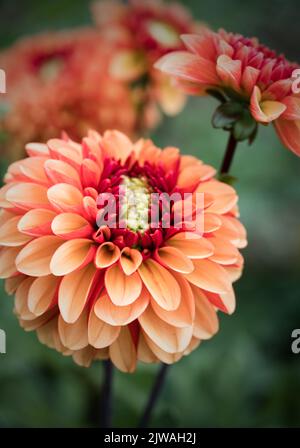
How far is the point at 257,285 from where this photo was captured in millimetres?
1471

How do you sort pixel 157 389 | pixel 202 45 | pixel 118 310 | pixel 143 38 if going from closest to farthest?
pixel 118 310 < pixel 202 45 < pixel 157 389 < pixel 143 38

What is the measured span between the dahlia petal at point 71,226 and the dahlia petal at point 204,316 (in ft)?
0.48

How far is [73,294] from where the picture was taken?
64 centimetres

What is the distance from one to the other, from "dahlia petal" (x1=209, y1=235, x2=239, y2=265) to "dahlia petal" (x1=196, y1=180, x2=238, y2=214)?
37 mm

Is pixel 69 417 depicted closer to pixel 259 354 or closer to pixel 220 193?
pixel 259 354

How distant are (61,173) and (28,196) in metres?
0.05

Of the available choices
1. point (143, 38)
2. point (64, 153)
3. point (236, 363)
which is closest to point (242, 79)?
point (64, 153)

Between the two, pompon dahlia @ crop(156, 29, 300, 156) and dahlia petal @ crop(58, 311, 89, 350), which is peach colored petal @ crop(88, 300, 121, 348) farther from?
pompon dahlia @ crop(156, 29, 300, 156)

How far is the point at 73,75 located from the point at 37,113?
4.9 inches

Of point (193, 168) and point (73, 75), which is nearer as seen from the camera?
point (193, 168)

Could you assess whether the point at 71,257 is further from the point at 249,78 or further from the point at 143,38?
the point at 143,38

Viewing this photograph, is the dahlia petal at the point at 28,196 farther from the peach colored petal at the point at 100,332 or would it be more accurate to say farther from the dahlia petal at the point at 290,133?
the dahlia petal at the point at 290,133

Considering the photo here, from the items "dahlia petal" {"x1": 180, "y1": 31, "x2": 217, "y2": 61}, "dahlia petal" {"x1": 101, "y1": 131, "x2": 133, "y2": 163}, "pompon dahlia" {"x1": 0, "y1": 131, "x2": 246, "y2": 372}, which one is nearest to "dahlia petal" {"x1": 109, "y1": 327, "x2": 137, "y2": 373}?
"pompon dahlia" {"x1": 0, "y1": 131, "x2": 246, "y2": 372}
